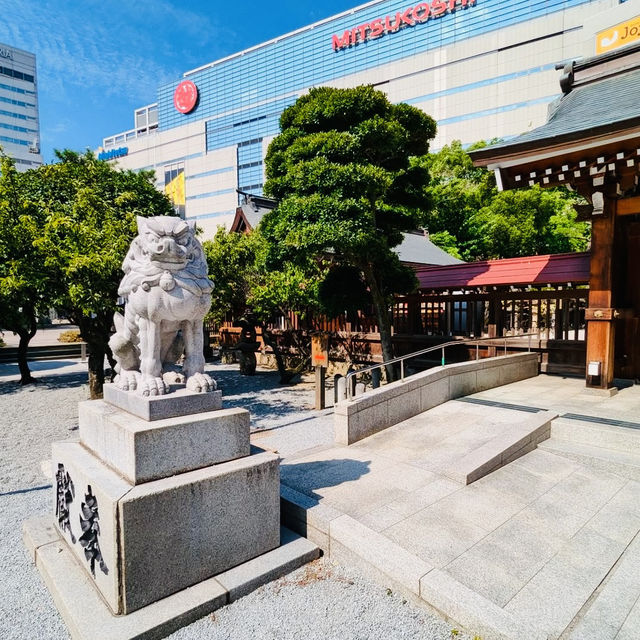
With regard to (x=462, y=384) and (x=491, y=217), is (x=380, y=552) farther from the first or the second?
(x=491, y=217)

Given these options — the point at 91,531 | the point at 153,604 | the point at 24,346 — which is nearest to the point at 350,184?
the point at 91,531

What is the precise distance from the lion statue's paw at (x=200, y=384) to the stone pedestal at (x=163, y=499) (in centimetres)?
13

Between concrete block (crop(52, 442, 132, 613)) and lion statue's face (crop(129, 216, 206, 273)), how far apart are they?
1.97 m

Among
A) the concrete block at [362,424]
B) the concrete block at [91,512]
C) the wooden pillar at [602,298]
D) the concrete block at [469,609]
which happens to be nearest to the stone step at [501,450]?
the concrete block at [362,424]

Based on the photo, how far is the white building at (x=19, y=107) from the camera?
6925 centimetres

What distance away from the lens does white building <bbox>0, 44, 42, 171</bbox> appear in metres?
69.2

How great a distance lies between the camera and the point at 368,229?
31.2 ft

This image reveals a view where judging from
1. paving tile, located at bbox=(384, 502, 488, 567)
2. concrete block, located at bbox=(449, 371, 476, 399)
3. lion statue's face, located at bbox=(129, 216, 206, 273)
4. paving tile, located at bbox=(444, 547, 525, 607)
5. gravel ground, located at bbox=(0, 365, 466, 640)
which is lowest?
gravel ground, located at bbox=(0, 365, 466, 640)

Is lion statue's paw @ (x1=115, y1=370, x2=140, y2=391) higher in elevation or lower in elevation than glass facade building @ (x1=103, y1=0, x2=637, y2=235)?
lower

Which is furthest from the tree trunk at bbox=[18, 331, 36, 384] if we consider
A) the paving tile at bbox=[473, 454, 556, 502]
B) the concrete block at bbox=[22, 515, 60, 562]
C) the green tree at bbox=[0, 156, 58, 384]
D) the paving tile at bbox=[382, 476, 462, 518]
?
the paving tile at bbox=[473, 454, 556, 502]

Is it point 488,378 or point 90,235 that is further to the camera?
point 488,378

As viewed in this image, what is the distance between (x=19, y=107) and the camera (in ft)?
234

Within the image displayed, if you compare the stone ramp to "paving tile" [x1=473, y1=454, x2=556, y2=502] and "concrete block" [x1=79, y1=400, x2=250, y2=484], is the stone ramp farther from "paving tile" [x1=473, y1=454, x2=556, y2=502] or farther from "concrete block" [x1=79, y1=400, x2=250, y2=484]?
"concrete block" [x1=79, y1=400, x2=250, y2=484]

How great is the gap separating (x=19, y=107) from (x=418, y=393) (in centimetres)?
9292
